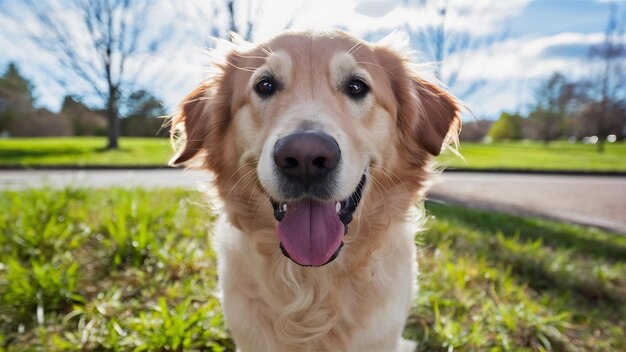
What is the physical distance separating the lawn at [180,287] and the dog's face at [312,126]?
2.53ft

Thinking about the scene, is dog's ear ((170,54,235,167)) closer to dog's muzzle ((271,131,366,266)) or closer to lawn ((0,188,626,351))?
lawn ((0,188,626,351))

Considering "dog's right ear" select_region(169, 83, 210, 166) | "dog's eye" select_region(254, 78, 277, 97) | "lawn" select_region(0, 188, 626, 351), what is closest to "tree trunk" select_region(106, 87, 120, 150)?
"lawn" select_region(0, 188, 626, 351)

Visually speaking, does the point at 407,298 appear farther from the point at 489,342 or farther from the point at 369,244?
the point at 489,342

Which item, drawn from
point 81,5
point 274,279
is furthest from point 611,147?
point 274,279

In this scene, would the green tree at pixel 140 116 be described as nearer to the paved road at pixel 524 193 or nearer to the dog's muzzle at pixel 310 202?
the paved road at pixel 524 193

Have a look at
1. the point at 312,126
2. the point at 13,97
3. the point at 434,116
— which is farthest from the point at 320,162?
the point at 13,97

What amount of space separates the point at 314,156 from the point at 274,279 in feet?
3.06

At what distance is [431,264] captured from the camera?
4.25 metres

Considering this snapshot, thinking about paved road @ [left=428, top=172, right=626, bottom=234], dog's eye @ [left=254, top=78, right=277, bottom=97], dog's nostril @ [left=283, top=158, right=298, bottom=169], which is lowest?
paved road @ [left=428, top=172, right=626, bottom=234]

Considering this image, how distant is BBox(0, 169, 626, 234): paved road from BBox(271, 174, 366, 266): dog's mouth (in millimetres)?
5107

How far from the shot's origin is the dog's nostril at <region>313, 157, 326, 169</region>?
1797 millimetres

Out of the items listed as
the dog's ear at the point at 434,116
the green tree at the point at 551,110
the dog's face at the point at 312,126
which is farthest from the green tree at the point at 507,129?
the dog's face at the point at 312,126

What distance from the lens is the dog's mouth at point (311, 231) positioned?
80.0 inches

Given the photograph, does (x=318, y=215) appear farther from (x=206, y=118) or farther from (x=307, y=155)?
(x=206, y=118)
